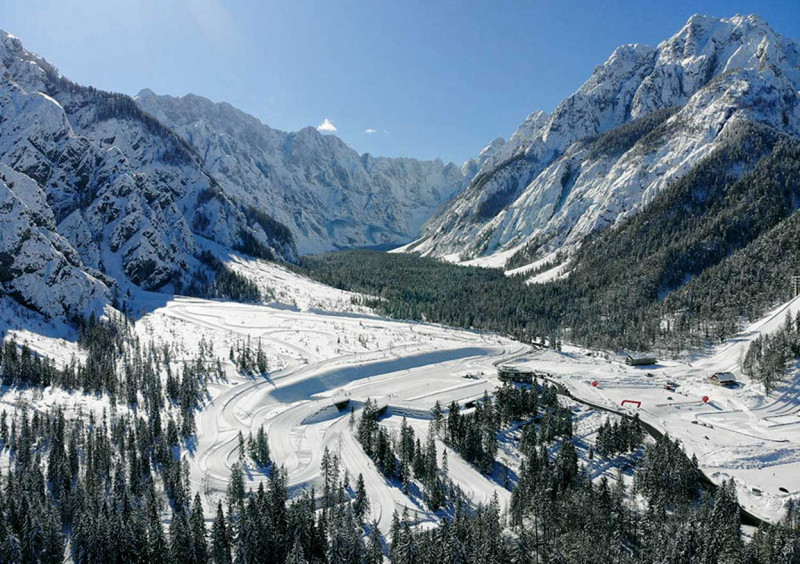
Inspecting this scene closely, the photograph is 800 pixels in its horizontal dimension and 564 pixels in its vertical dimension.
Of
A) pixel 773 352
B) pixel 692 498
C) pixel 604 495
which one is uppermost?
pixel 773 352

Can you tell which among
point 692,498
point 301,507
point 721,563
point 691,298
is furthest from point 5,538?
point 691,298

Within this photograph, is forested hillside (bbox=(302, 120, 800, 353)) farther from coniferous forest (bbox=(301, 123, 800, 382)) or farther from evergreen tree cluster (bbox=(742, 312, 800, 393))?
evergreen tree cluster (bbox=(742, 312, 800, 393))

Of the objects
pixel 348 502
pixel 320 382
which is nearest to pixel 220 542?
pixel 348 502

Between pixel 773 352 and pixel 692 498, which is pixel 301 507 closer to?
pixel 692 498

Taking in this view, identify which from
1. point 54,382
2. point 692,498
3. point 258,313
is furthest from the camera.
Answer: point 258,313

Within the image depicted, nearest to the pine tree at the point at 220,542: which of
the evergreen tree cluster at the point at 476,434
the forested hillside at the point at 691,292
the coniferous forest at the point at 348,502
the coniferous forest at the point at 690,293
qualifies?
the coniferous forest at the point at 348,502

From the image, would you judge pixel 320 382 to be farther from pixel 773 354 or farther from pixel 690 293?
pixel 690 293

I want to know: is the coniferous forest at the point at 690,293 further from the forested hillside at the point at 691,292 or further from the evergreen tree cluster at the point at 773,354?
the evergreen tree cluster at the point at 773,354

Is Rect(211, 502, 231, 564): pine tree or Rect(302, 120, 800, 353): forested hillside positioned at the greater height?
Rect(302, 120, 800, 353): forested hillside

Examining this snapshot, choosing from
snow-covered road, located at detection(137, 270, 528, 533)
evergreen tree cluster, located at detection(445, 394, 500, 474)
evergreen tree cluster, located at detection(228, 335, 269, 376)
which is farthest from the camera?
evergreen tree cluster, located at detection(228, 335, 269, 376)

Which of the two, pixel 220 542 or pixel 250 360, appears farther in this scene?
pixel 250 360

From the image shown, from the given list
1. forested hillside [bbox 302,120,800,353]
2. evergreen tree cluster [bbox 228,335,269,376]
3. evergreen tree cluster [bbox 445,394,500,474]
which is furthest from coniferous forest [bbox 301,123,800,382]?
evergreen tree cluster [bbox 228,335,269,376]
